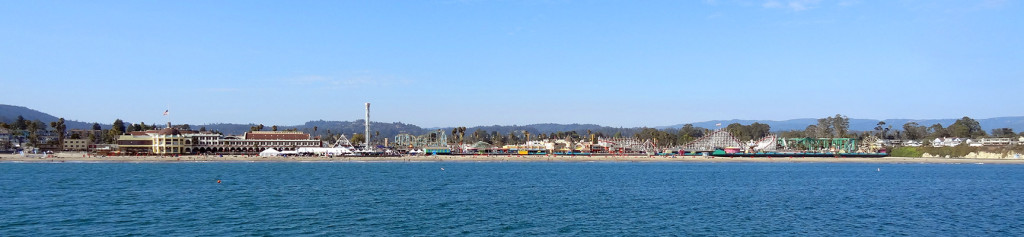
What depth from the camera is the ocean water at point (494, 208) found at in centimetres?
2644

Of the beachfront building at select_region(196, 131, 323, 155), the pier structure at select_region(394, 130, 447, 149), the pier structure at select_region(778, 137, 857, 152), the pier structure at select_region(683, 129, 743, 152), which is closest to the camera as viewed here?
the beachfront building at select_region(196, 131, 323, 155)

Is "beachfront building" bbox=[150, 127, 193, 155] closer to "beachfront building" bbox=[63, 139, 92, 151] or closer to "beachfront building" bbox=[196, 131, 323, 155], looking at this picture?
"beachfront building" bbox=[196, 131, 323, 155]

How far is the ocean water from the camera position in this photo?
26.4 m

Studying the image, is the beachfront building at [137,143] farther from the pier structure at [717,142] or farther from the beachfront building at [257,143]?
the pier structure at [717,142]

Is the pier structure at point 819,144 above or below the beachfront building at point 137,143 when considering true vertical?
below

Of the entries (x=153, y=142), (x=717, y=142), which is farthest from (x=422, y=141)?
(x=153, y=142)

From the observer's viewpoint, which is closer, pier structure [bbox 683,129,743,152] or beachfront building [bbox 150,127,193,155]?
beachfront building [bbox 150,127,193,155]

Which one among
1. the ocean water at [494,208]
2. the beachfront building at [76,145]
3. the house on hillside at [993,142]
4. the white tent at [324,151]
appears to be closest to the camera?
the ocean water at [494,208]

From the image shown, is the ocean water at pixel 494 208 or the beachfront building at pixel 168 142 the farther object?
the beachfront building at pixel 168 142

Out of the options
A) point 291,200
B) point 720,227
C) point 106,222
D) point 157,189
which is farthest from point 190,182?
point 720,227

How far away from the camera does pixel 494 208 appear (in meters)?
33.3

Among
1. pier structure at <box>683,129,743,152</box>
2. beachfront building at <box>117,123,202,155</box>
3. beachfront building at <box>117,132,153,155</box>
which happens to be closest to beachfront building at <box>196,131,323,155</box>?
beachfront building at <box>117,123,202,155</box>

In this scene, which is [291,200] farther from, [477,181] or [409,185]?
[477,181]

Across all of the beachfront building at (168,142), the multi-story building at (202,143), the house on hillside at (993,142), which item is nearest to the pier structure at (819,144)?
the house on hillside at (993,142)
